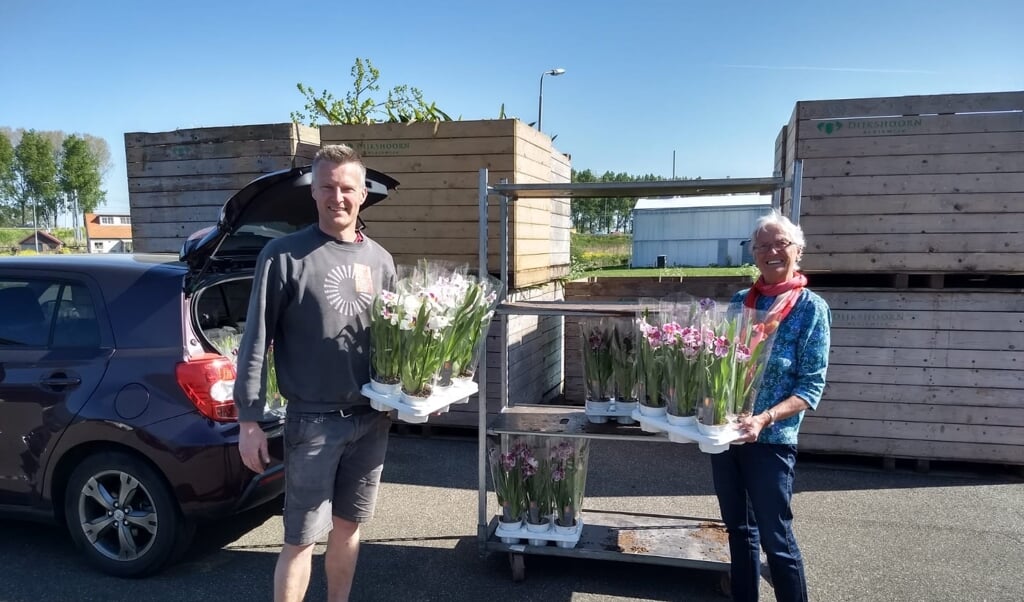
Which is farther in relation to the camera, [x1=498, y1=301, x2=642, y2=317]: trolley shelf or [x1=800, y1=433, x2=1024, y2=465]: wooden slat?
[x1=800, y1=433, x2=1024, y2=465]: wooden slat

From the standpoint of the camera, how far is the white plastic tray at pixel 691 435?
239cm

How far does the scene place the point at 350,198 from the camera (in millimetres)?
2420

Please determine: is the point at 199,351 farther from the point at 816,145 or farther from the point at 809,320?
the point at 816,145

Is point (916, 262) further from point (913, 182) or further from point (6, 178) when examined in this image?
point (6, 178)

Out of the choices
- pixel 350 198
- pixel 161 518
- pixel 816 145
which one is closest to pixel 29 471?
pixel 161 518

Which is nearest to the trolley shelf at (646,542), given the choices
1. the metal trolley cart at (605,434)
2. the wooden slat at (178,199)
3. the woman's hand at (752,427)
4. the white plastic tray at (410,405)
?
the metal trolley cart at (605,434)

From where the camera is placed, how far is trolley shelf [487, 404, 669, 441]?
3.12 meters

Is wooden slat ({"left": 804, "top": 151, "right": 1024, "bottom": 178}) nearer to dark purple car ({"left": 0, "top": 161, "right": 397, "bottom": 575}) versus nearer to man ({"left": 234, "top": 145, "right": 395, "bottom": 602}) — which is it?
dark purple car ({"left": 0, "top": 161, "right": 397, "bottom": 575})

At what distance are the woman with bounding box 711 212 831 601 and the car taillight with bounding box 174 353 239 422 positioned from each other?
2393mm

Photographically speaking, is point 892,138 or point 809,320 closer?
point 809,320

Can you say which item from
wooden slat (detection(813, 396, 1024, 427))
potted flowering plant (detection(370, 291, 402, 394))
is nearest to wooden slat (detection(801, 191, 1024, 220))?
wooden slat (detection(813, 396, 1024, 427))

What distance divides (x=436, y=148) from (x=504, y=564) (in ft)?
11.3

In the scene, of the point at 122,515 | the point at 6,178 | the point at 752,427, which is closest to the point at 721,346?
the point at 752,427

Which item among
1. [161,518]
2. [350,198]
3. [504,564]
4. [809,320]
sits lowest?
[504,564]
